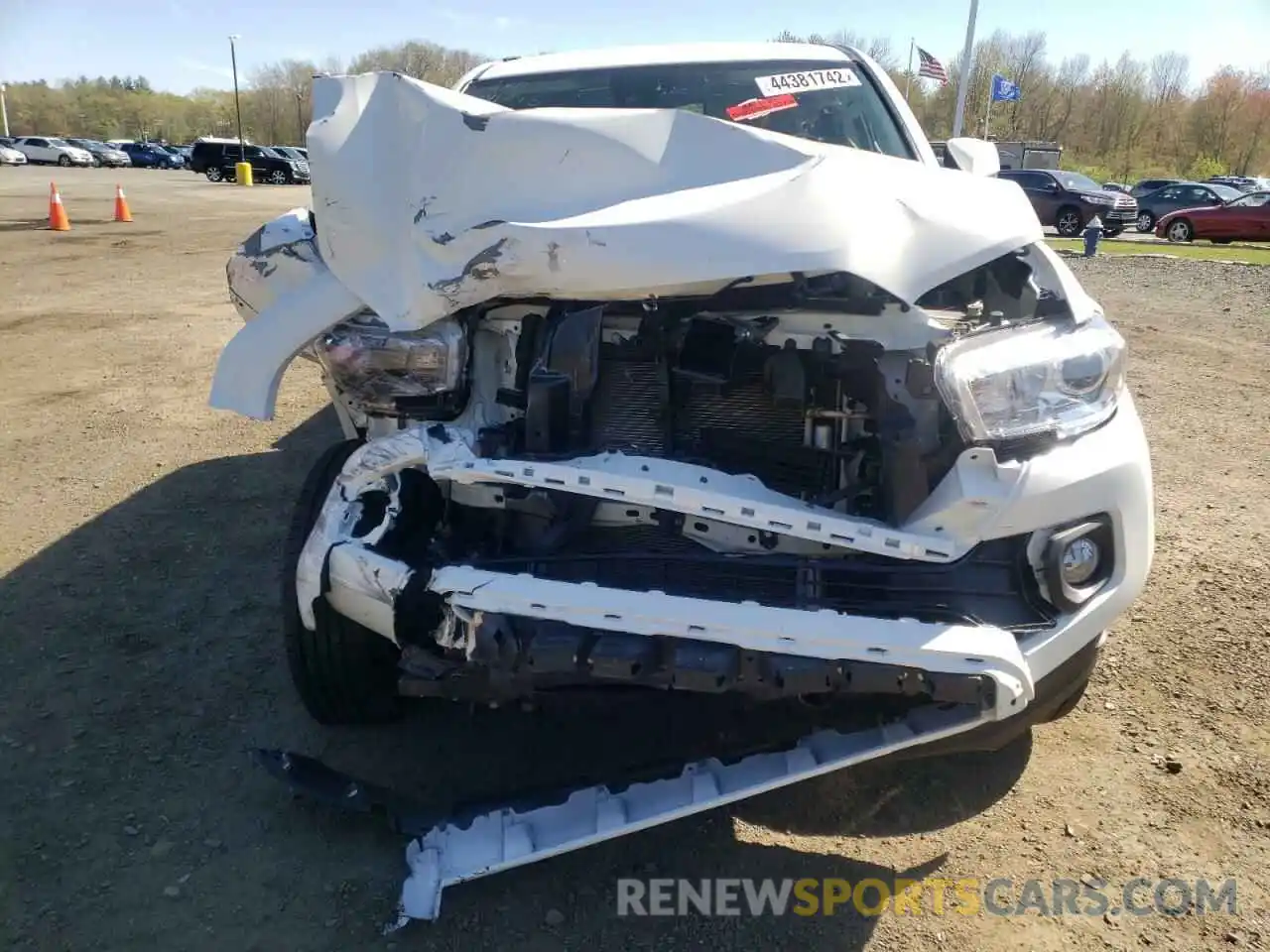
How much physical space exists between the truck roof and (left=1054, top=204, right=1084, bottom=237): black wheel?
64.6 ft

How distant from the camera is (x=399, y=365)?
228 cm

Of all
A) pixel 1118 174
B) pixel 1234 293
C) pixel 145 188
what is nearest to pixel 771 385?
pixel 1234 293

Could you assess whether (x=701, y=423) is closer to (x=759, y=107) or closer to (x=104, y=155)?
(x=759, y=107)

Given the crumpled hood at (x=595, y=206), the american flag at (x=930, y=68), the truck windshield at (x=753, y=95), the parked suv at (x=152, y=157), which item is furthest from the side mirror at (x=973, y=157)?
the parked suv at (x=152, y=157)

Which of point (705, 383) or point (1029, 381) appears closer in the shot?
point (1029, 381)

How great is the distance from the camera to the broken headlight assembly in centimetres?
226

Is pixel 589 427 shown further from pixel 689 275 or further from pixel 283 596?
pixel 283 596

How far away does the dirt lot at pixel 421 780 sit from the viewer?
2076 millimetres

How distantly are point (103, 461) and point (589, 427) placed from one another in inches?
147

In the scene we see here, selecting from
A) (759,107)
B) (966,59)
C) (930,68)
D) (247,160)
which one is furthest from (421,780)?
(247,160)

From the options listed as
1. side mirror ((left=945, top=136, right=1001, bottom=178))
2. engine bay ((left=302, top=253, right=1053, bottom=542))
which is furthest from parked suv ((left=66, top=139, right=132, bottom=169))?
engine bay ((left=302, top=253, right=1053, bottom=542))

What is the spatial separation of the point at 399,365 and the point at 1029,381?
58.0 inches

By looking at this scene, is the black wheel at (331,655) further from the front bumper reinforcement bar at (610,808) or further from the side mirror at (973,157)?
the side mirror at (973,157)

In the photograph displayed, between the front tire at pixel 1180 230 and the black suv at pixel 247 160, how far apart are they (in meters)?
30.4
